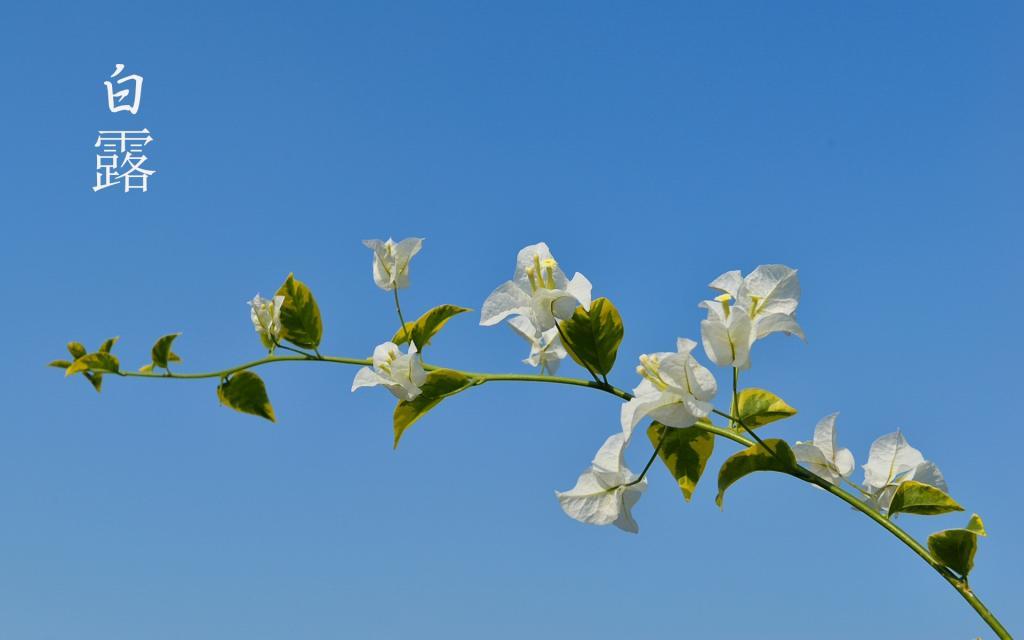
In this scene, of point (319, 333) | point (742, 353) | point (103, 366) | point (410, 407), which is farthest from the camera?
point (103, 366)

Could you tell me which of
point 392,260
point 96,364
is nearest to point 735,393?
point 392,260

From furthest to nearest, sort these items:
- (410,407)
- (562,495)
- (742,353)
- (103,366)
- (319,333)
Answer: (103,366) < (319,333) < (410,407) < (562,495) < (742,353)

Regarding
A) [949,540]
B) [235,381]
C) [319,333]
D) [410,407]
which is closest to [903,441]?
[949,540]

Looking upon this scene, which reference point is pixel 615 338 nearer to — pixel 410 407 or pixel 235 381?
pixel 410 407

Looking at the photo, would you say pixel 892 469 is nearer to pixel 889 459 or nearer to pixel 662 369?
pixel 889 459

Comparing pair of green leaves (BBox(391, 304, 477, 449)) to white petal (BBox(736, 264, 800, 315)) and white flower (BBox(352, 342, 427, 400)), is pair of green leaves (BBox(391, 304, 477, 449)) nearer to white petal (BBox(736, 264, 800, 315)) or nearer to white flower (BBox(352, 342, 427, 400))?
white flower (BBox(352, 342, 427, 400))

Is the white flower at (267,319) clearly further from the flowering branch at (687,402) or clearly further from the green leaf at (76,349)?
the green leaf at (76,349)

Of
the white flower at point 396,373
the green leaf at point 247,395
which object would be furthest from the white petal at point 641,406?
the green leaf at point 247,395
